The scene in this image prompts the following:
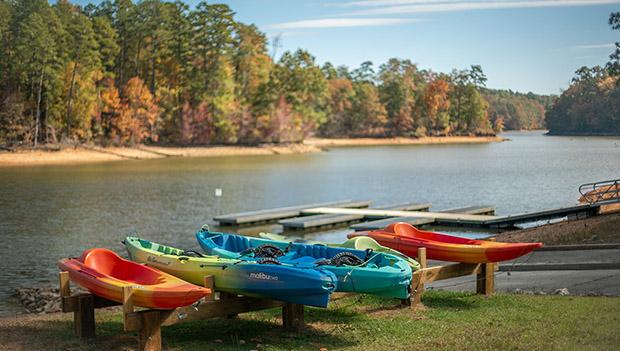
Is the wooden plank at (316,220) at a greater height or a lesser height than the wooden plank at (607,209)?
lesser

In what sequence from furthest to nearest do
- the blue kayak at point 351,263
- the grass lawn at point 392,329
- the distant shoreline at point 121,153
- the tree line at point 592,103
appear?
1. the distant shoreline at point 121,153
2. the tree line at point 592,103
3. the blue kayak at point 351,263
4. the grass lawn at point 392,329

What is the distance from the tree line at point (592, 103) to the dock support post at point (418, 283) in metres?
22.3

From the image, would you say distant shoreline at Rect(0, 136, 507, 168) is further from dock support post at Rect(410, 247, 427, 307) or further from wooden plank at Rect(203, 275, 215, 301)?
wooden plank at Rect(203, 275, 215, 301)

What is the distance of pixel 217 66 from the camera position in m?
90.9

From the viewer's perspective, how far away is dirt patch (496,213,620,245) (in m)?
19.4

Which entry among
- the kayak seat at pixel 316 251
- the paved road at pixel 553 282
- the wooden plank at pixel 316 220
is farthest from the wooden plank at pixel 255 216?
the kayak seat at pixel 316 251

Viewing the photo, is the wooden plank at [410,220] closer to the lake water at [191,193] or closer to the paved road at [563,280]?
the lake water at [191,193]

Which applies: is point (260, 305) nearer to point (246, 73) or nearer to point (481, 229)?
point (481, 229)

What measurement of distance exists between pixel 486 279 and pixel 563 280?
2062 mm

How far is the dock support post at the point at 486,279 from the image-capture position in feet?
41.6

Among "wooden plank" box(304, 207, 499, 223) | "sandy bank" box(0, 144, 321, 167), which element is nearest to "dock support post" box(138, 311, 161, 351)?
"wooden plank" box(304, 207, 499, 223)

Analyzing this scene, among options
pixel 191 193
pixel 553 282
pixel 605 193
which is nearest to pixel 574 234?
pixel 553 282

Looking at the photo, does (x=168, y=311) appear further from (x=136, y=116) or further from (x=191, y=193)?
(x=136, y=116)

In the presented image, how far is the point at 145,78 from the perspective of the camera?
92438 millimetres
